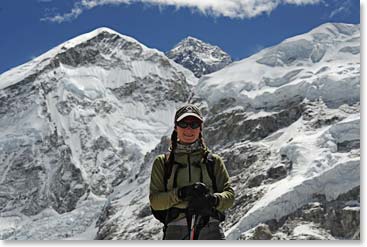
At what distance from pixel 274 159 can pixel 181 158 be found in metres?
81.1

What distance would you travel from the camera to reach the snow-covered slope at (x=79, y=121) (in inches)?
6083

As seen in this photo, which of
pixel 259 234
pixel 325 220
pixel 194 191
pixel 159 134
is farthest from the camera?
pixel 159 134

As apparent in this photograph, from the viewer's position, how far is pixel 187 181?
6156 millimetres

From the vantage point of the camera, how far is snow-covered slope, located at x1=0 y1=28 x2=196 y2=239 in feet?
507

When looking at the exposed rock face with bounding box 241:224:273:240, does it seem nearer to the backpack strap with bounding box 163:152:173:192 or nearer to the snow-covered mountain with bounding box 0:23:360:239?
the snow-covered mountain with bounding box 0:23:360:239

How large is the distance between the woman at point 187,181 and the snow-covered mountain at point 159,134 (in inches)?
2333


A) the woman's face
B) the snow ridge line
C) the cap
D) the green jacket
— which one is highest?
the snow ridge line

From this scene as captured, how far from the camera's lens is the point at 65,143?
163625 millimetres

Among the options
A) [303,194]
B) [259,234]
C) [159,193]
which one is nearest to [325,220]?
[303,194]

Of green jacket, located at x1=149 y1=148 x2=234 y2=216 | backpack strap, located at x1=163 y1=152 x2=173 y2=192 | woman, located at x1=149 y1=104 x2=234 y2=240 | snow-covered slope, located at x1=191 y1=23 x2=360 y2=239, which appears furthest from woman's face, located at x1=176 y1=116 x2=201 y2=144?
snow-covered slope, located at x1=191 y1=23 x2=360 y2=239

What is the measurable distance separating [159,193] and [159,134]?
157 m

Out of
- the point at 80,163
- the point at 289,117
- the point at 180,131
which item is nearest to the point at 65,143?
the point at 80,163

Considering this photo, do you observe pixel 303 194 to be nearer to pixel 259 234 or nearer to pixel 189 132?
pixel 259 234

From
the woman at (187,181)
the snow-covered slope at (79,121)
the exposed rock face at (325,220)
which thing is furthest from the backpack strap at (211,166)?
the snow-covered slope at (79,121)
